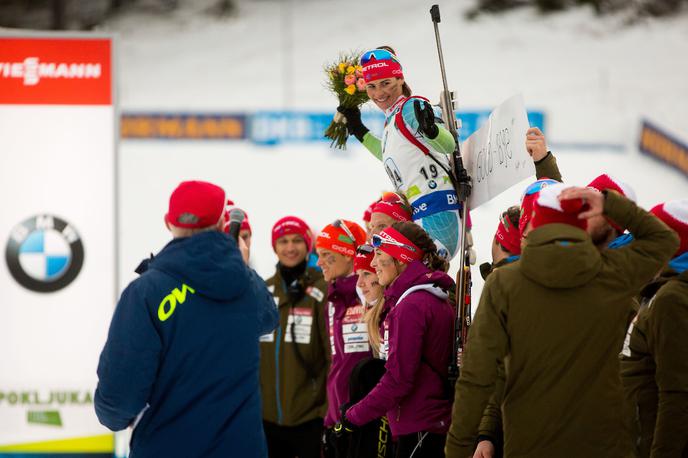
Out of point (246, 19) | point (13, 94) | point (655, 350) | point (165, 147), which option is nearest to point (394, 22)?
point (246, 19)

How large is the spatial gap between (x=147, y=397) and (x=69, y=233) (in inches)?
103

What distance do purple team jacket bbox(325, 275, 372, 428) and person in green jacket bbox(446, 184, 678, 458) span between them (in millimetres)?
1366

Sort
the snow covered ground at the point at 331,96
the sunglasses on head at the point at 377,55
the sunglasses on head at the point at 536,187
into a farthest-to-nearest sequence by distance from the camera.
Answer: the snow covered ground at the point at 331,96
the sunglasses on head at the point at 377,55
the sunglasses on head at the point at 536,187

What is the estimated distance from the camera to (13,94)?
16.5ft

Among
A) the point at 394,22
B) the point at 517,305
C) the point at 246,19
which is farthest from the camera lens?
the point at 246,19

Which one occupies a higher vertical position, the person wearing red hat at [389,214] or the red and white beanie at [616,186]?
the red and white beanie at [616,186]

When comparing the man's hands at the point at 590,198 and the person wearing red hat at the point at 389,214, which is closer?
the man's hands at the point at 590,198

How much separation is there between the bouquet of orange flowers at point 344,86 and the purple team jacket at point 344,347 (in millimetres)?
849

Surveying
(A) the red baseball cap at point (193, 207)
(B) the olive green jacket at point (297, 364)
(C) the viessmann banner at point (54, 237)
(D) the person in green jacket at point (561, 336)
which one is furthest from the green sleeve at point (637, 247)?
(C) the viessmann banner at point (54, 237)

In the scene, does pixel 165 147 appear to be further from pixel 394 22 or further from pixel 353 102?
pixel 353 102

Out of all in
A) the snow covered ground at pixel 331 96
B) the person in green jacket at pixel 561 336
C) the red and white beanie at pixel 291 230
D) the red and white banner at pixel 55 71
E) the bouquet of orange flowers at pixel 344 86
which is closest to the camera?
the person in green jacket at pixel 561 336

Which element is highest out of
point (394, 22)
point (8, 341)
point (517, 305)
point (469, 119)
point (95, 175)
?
point (394, 22)

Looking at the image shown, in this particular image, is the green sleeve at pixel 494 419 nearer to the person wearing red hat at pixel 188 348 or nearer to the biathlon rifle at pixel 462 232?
the biathlon rifle at pixel 462 232

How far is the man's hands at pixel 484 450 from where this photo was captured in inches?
108
